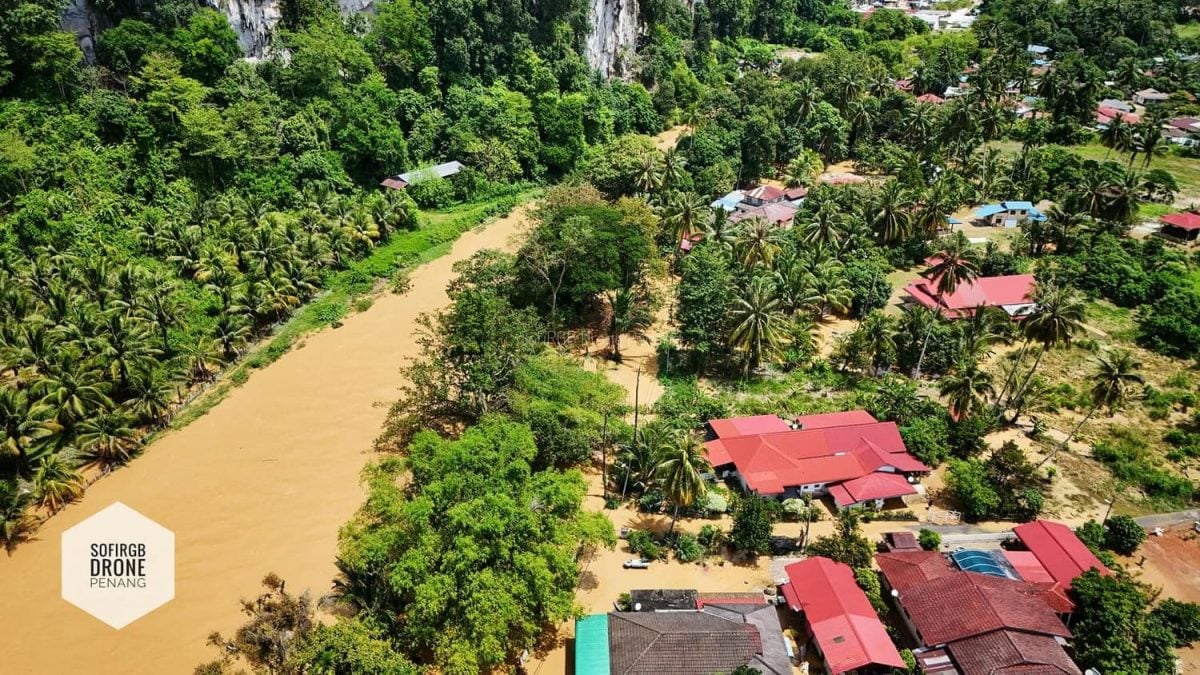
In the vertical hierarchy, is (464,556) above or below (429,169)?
below

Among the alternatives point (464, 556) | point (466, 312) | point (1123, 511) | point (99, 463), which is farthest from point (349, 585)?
point (1123, 511)

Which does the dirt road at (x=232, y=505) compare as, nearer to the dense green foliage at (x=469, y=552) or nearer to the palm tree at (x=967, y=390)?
the dense green foliage at (x=469, y=552)

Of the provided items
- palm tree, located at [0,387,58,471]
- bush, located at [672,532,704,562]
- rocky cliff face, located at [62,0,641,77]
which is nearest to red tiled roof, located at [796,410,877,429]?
bush, located at [672,532,704,562]

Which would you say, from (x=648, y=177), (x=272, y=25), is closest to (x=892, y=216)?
(x=648, y=177)

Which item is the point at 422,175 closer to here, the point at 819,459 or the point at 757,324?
the point at 757,324

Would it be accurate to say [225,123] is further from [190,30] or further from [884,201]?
[884,201]

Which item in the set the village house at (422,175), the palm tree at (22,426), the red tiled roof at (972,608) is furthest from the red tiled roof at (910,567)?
the village house at (422,175)

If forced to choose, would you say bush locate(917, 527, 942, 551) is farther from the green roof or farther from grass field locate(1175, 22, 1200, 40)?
grass field locate(1175, 22, 1200, 40)
